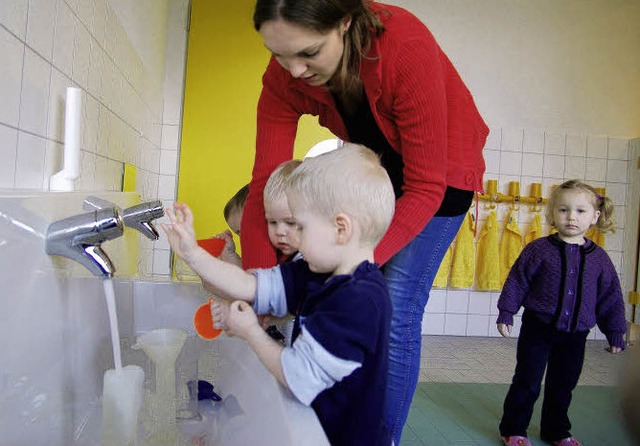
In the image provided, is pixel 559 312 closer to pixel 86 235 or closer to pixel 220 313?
pixel 220 313

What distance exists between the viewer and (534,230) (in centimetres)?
373

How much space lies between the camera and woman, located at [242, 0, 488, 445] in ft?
3.05

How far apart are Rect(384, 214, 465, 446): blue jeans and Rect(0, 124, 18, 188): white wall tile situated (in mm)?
688

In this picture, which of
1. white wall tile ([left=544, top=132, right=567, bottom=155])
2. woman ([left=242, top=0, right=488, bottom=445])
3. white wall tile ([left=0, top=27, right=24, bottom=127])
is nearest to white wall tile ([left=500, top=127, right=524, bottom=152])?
white wall tile ([left=544, top=132, right=567, bottom=155])

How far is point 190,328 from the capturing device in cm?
140

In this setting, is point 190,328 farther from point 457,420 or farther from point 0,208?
point 457,420

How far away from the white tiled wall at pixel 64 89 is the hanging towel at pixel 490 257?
2234mm

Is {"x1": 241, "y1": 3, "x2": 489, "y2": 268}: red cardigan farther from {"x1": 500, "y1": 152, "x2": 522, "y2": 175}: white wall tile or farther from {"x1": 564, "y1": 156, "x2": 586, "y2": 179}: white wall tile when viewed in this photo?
{"x1": 564, "y1": 156, "x2": 586, "y2": 179}: white wall tile

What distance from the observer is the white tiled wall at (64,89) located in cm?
87

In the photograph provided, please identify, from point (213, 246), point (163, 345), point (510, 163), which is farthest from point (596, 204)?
point (163, 345)

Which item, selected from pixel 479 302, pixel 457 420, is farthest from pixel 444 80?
pixel 479 302

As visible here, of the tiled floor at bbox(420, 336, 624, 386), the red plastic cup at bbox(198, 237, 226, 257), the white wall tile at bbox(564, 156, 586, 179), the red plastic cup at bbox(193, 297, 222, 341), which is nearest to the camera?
the red plastic cup at bbox(193, 297, 222, 341)

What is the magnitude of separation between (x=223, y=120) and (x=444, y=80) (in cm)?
223

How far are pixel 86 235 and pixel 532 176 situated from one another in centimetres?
353
